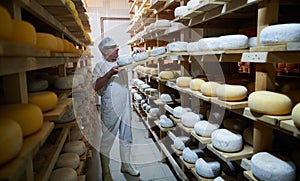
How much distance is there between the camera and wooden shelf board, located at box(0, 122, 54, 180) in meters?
0.63

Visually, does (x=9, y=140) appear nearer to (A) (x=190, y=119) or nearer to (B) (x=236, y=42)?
(B) (x=236, y=42)

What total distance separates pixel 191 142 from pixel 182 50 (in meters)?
1.00

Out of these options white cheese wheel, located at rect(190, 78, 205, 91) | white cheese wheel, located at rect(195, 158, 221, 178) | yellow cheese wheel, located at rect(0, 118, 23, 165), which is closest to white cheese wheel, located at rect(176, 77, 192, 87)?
white cheese wheel, located at rect(190, 78, 205, 91)

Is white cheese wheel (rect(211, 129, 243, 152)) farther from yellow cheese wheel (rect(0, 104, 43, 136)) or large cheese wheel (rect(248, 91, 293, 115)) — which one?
yellow cheese wheel (rect(0, 104, 43, 136))

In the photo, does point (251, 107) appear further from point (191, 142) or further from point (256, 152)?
point (191, 142)

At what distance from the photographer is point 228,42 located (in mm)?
1482

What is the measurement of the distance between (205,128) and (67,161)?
1232 mm

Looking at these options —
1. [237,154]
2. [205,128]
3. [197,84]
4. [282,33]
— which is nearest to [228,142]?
[237,154]

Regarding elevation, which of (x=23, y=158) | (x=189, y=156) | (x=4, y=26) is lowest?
(x=189, y=156)

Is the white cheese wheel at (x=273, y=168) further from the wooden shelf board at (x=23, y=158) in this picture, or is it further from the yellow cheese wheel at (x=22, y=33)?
the yellow cheese wheel at (x=22, y=33)

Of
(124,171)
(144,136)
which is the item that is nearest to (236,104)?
(124,171)

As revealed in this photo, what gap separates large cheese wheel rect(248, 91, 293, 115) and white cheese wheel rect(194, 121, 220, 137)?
0.65 metres

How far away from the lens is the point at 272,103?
1161mm

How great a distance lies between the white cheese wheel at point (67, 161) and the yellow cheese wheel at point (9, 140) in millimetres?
1308
